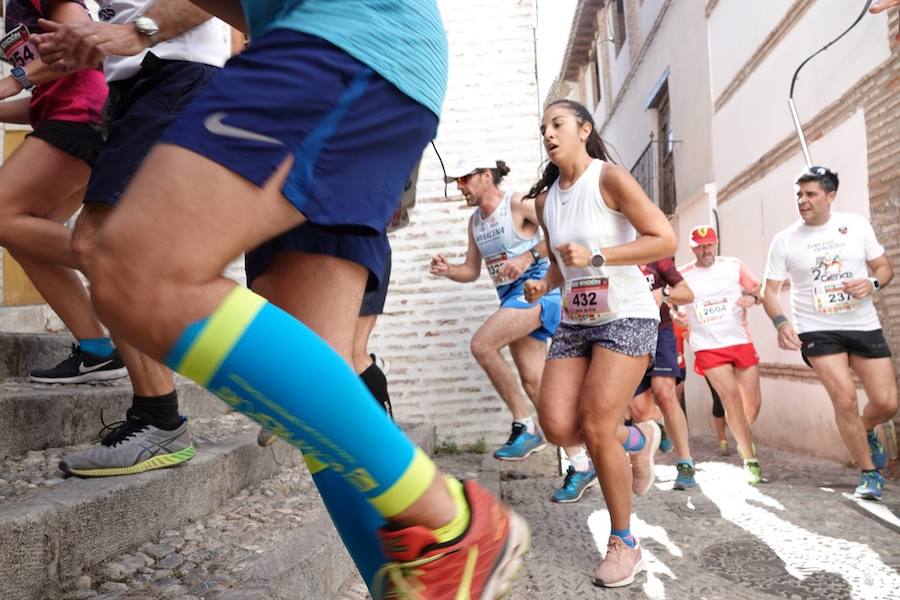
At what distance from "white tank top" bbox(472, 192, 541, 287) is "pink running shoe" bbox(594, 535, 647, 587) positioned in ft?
8.48

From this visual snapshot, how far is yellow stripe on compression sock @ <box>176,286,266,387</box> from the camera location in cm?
118

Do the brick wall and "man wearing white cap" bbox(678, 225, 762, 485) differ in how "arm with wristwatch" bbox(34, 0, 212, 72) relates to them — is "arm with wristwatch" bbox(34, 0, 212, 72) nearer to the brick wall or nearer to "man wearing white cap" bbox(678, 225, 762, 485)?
"man wearing white cap" bbox(678, 225, 762, 485)

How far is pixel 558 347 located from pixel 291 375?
9.14ft

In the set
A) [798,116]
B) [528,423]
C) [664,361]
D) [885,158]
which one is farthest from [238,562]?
[798,116]

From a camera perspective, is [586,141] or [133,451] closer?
[133,451]

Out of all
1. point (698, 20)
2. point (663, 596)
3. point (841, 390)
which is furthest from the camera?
point (698, 20)

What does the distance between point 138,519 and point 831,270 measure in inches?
203

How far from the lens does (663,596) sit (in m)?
3.25

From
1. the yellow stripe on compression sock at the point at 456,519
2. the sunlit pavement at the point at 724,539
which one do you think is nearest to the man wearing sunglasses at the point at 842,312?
the sunlit pavement at the point at 724,539

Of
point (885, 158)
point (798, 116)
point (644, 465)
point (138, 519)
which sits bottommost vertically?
point (644, 465)

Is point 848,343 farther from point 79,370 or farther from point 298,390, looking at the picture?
point 298,390

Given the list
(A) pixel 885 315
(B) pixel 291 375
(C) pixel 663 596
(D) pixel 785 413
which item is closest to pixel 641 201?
(C) pixel 663 596

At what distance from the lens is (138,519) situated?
2.49 meters

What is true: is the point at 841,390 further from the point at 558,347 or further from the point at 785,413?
the point at 785,413
